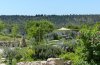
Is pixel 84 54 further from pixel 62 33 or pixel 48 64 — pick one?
pixel 62 33

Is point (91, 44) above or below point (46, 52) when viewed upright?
above

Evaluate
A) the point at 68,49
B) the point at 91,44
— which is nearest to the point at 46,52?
the point at 68,49

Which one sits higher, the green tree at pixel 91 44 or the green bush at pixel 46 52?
the green tree at pixel 91 44

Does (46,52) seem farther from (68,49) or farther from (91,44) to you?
(91,44)

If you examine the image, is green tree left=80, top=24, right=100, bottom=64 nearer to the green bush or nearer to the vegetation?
the vegetation

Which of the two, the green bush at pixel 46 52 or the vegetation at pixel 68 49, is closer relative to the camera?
the vegetation at pixel 68 49

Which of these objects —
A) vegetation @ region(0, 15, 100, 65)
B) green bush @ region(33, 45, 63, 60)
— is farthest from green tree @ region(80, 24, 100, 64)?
green bush @ region(33, 45, 63, 60)

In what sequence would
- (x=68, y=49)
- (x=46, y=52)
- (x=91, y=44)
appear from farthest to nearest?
(x=68, y=49) → (x=46, y=52) → (x=91, y=44)

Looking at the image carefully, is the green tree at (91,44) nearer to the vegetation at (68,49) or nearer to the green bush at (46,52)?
the vegetation at (68,49)

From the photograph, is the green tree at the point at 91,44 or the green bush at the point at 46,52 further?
the green bush at the point at 46,52

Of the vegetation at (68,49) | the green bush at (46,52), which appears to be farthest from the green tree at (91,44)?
the green bush at (46,52)

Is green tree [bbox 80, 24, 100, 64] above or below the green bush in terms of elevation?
above

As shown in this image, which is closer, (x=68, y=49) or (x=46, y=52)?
(x=46, y=52)

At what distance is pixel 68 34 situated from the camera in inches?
1662
